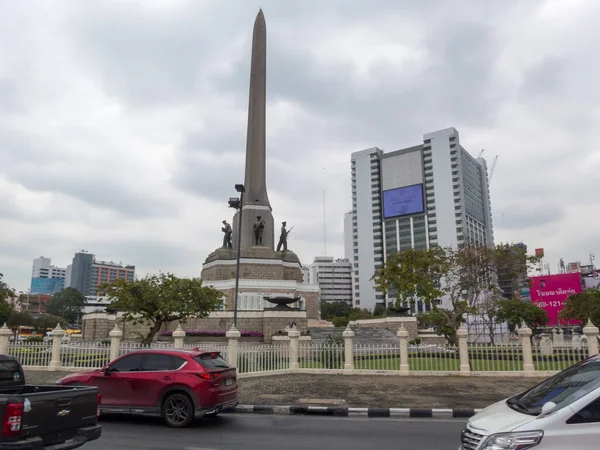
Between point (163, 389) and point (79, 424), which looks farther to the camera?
point (163, 389)

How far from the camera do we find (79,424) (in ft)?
18.0

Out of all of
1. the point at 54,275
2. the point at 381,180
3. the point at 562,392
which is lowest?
the point at 562,392

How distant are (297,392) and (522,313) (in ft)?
142

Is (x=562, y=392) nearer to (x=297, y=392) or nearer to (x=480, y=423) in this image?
(x=480, y=423)

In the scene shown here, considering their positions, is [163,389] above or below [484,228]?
below

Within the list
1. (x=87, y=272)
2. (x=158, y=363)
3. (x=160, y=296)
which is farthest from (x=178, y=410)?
(x=87, y=272)

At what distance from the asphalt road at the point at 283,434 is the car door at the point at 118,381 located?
39 cm

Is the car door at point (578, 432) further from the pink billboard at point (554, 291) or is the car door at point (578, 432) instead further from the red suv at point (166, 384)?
the pink billboard at point (554, 291)

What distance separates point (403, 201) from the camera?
115188 millimetres

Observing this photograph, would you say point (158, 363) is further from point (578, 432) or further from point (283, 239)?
point (283, 239)

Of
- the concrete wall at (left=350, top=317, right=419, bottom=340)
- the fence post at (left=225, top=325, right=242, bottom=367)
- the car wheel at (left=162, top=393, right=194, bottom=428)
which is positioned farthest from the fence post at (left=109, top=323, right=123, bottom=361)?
the concrete wall at (left=350, top=317, right=419, bottom=340)

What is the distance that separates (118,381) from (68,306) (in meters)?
79.8

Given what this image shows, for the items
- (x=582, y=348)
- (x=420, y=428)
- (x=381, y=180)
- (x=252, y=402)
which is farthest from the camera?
(x=381, y=180)

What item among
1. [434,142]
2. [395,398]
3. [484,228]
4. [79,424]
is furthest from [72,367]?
[484,228]
